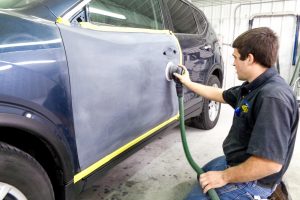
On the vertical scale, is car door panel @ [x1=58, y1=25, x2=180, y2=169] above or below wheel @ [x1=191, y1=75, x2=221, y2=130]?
above

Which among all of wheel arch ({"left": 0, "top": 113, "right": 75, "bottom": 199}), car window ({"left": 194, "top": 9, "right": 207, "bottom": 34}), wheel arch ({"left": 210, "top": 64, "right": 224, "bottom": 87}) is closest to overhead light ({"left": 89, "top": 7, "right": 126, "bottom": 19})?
wheel arch ({"left": 0, "top": 113, "right": 75, "bottom": 199})

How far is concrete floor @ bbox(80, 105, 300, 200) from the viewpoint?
189cm

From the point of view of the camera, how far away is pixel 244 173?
1258mm

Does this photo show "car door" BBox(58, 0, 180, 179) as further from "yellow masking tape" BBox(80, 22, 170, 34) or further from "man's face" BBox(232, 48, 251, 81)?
"man's face" BBox(232, 48, 251, 81)

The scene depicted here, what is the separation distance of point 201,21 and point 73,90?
7.38ft

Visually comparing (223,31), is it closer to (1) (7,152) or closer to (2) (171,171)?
(2) (171,171)

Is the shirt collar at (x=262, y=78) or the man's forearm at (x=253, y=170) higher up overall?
the shirt collar at (x=262, y=78)

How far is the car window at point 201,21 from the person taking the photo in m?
2.88

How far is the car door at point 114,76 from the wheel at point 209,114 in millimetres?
1066

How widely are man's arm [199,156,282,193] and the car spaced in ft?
1.67

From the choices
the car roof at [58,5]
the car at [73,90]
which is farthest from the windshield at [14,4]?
the car roof at [58,5]

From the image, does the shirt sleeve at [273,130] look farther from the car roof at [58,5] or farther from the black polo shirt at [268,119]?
the car roof at [58,5]

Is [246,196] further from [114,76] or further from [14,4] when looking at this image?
[14,4]

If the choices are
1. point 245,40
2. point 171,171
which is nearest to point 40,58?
point 245,40
